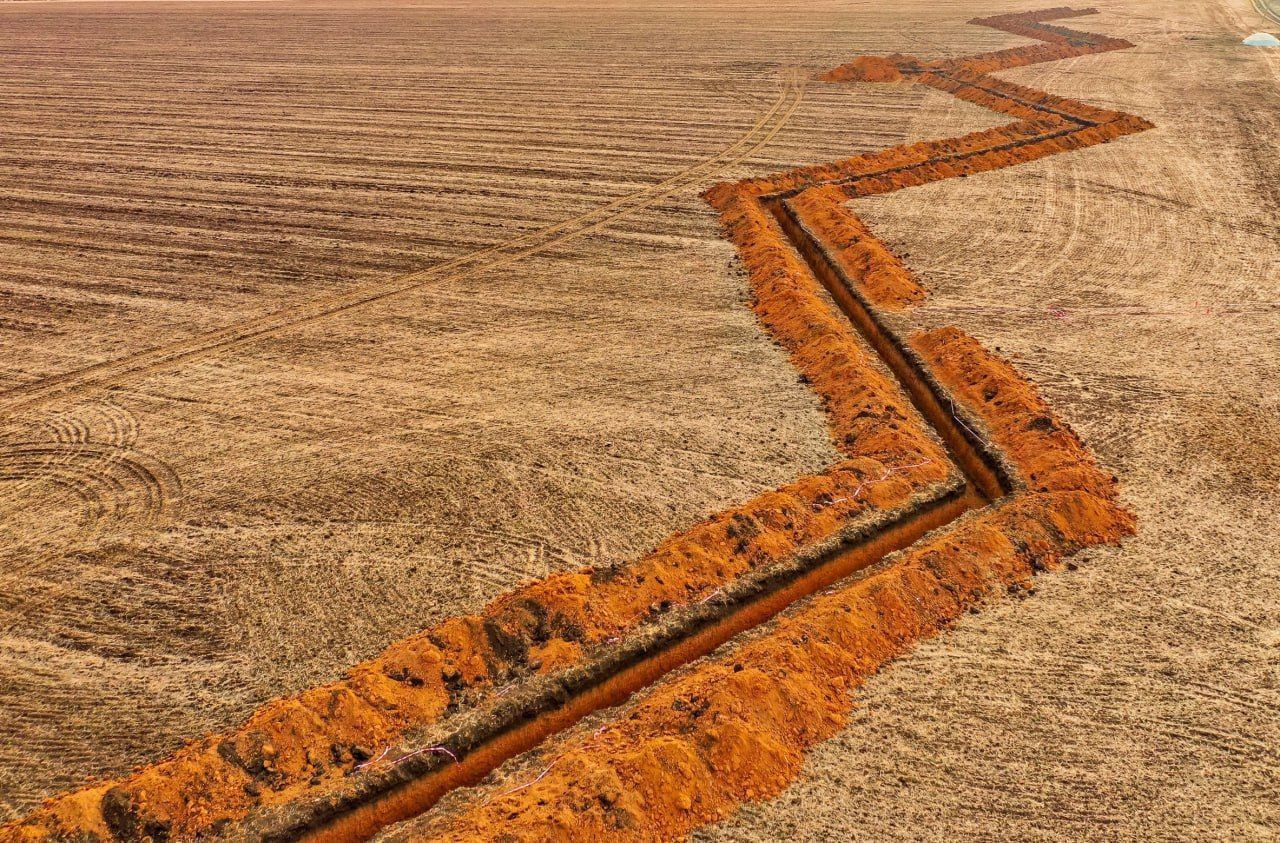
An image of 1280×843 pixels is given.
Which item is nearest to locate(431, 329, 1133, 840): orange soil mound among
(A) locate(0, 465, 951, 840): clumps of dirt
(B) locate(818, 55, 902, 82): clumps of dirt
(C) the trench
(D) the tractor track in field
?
(C) the trench

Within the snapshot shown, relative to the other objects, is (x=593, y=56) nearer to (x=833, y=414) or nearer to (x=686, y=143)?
(x=686, y=143)

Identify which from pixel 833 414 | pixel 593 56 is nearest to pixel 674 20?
pixel 593 56

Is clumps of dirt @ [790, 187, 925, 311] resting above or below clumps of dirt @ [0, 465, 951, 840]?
above

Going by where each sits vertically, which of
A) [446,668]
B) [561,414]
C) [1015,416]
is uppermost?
[561,414]

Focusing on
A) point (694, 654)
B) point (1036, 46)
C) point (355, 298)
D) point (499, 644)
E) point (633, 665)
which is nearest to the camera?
point (499, 644)

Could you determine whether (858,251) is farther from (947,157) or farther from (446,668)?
(446,668)

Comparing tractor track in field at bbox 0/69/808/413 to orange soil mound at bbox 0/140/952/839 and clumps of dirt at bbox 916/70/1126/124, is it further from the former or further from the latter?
clumps of dirt at bbox 916/70/1126/124

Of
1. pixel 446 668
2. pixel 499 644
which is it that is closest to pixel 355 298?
pixel 499 644
